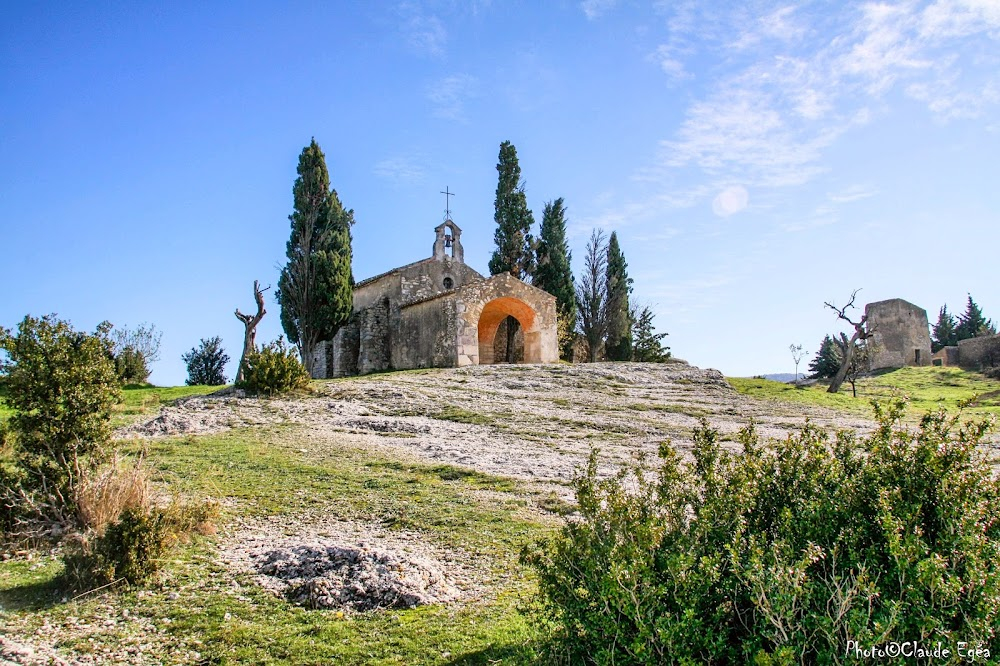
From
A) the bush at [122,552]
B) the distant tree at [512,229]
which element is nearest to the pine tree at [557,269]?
the distant tree at [512,229]

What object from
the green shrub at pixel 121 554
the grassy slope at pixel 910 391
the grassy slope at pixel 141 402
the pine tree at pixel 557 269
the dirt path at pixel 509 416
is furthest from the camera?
the pine tree at pixel 557 269

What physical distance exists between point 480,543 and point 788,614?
4.64 meters

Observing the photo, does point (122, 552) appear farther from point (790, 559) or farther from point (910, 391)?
point (910, 391)

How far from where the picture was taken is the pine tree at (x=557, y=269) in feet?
126

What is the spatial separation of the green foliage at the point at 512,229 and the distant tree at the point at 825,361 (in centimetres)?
1980

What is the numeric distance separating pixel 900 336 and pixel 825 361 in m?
6.62

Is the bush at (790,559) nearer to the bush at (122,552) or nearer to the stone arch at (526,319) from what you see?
the bush at (122,552)

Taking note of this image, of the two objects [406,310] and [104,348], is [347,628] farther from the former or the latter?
[406,310]

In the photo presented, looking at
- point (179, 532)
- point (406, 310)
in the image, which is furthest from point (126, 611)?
point (406, 310)

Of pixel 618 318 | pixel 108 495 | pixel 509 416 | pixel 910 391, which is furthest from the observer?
pixel 618 318

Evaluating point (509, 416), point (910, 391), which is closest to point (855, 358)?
point (910, 391)

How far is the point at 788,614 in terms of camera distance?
13.3 feet

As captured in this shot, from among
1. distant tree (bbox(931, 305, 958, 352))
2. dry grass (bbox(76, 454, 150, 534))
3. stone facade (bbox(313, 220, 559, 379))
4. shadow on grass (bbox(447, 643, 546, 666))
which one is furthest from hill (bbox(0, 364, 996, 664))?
distant tree (bbox(931, 305, 958, 352))

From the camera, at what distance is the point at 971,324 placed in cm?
5678
